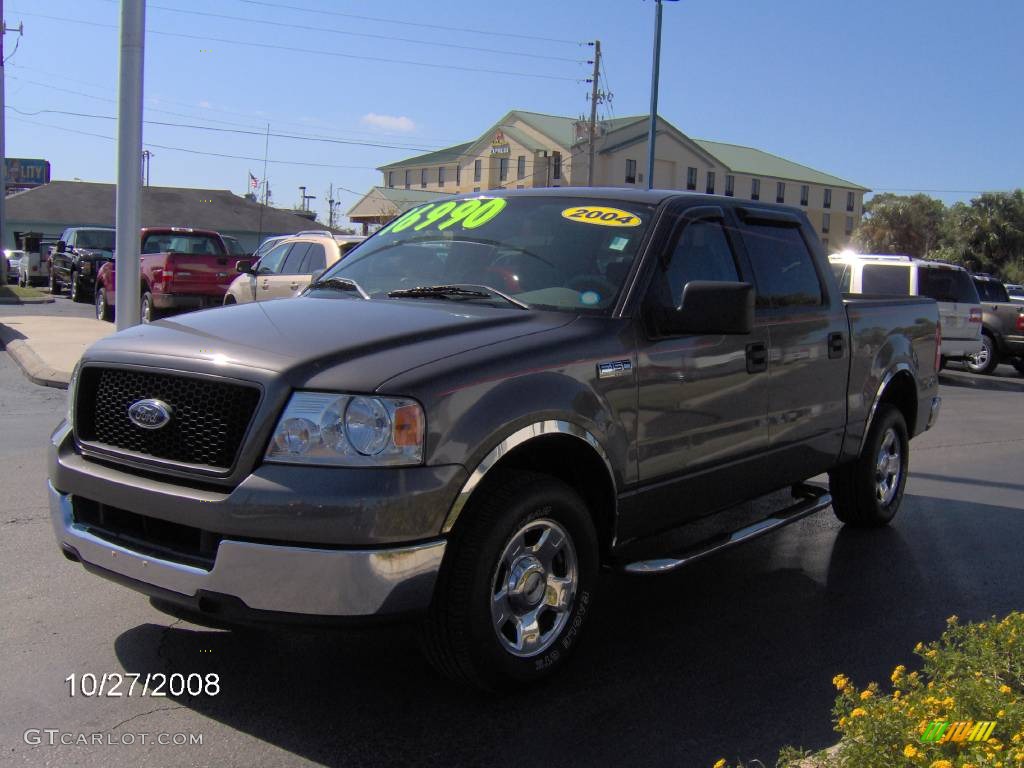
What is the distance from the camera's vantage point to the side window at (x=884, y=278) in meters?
15.8

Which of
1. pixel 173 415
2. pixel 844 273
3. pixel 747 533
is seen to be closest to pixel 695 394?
pixel 747 533

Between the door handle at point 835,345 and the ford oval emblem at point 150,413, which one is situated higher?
the door handle at point 835,345

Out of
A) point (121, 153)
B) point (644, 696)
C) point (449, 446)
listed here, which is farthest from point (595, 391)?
point (121, 153)

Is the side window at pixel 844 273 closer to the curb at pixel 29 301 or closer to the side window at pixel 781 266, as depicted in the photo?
the side window at pixel 781 266

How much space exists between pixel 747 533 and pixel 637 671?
1.03 metres

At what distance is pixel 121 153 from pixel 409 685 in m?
8.39

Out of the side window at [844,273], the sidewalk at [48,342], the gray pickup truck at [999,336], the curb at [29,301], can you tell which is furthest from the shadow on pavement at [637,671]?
the curb at [29,301]

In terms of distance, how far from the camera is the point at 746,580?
5.25 metres

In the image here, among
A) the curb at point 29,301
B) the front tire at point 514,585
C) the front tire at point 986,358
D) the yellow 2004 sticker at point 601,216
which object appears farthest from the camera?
the curb at point 29,301

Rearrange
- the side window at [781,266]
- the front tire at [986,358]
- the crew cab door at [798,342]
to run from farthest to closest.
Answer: the front tire at [986,358], the side window at [781,266], the crew cab door at [798,342]

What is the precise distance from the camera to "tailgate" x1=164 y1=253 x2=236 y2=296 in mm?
16188

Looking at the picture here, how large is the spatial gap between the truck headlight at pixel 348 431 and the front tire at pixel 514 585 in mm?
385

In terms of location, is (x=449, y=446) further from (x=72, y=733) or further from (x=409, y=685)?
(x=72, y=733)

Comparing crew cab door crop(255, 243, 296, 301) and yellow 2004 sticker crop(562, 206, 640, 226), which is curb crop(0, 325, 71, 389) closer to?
crew cab door crop(255, 243, 296, 301)
